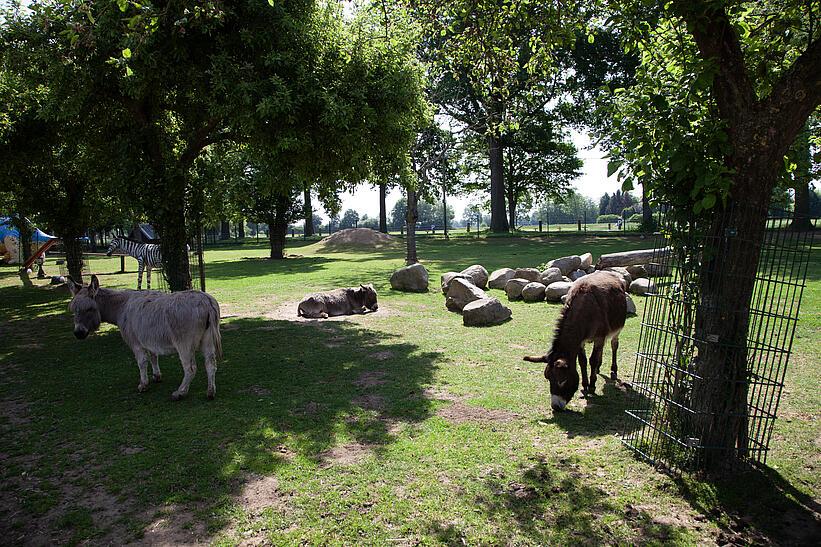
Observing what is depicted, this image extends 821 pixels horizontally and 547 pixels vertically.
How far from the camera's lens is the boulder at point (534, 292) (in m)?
14.6

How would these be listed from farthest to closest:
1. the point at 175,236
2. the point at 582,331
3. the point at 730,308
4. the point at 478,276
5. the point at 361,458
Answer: the point at 478,276
the point at 175,236
the point at 582,331
the point at 361,458
the point at 730,308

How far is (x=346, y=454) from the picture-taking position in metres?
5.51

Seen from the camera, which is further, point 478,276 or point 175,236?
point 478,276

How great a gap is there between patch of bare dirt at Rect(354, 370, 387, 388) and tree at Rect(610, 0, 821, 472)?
4517 millimetres

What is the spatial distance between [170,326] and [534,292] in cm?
1020

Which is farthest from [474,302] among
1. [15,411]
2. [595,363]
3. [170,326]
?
[15,411]

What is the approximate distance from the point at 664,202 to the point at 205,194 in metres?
11.2

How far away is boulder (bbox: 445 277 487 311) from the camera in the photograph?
534 inches

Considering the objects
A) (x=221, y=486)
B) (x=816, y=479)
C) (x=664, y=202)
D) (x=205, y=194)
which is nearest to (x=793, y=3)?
(x=664, y=202)

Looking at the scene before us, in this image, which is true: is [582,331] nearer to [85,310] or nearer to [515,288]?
[85,310]

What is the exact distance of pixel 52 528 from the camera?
4.24 metres

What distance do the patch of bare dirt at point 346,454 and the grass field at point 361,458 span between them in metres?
0.02

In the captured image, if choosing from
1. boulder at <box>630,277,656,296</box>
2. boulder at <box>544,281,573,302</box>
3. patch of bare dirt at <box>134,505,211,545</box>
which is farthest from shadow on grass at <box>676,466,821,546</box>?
boulder at <box>630,277,656,296</box>

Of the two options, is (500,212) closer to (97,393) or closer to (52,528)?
(97,393)
